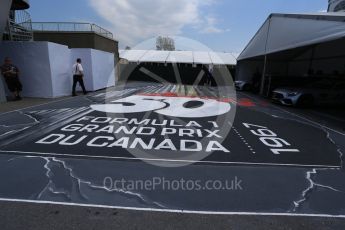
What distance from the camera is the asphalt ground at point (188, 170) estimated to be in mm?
2830

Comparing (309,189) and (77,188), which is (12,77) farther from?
(309,189)

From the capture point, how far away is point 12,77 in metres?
9.24

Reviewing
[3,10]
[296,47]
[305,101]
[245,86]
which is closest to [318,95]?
[305,101]

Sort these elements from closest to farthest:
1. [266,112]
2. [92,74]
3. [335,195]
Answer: [335,195]
[266,112]
[92,74]

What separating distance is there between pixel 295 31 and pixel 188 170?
9.73m

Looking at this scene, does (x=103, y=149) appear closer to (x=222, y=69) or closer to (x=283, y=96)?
(x=283, y=96)

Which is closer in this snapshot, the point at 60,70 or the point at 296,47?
the point at 296,47

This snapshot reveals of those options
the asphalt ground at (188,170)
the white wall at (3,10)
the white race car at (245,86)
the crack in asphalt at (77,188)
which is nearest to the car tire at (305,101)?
the asphalt ground at (188,170)

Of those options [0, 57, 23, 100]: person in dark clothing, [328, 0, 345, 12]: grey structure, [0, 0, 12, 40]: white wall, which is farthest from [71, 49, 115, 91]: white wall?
[328, 0, 345, 12]: grey structure

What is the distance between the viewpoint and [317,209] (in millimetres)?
2850

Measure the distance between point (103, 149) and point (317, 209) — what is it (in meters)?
3.38

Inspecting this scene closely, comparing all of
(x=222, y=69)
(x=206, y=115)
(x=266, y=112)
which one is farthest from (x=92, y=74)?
(x=222, y=69)

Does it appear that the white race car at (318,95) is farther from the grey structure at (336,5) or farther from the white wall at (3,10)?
the grey structure at (336,5)

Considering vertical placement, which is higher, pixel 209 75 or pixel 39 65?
pixel 39 65
